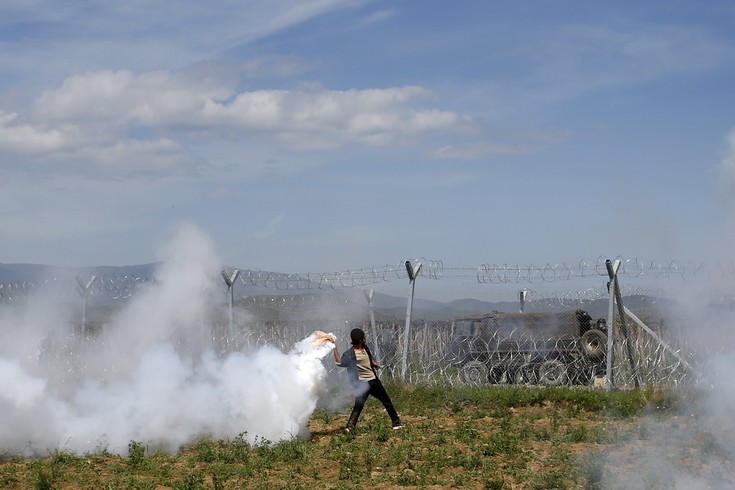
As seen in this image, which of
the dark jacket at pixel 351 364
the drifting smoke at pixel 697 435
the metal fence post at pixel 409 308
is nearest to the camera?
the drifting smoke at pixel 697 435

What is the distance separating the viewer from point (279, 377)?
45.9 ft

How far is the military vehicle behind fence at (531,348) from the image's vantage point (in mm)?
18922

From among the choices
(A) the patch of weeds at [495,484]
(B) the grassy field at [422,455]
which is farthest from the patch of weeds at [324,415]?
(A) the patch of weeds at [495,484]

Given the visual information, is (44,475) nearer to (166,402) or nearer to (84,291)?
(166,402)

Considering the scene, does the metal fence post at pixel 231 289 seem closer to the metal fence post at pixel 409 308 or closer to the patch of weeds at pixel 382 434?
the metal fence post at pixel 409 308

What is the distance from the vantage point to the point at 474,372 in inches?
762

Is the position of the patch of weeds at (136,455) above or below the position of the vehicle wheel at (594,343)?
below

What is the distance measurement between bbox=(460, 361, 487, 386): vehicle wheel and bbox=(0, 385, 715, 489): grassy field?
343cm

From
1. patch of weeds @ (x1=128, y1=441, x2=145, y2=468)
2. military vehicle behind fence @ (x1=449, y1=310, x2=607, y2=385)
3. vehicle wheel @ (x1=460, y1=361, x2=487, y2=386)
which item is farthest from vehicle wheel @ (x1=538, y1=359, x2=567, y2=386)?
patch of weeds @ (x1=128, y1=441, x2=145, y2=468)

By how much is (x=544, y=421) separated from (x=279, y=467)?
14.4 ft

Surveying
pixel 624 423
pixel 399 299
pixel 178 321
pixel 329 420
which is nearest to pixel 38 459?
pixel 329 420

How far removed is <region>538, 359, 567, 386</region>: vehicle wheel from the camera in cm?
1831

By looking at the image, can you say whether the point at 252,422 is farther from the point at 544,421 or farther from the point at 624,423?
the point at 624,423

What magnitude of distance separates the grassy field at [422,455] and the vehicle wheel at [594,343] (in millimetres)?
3604
